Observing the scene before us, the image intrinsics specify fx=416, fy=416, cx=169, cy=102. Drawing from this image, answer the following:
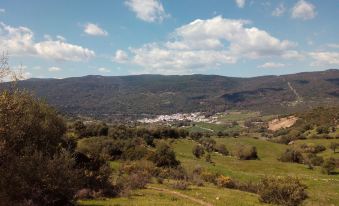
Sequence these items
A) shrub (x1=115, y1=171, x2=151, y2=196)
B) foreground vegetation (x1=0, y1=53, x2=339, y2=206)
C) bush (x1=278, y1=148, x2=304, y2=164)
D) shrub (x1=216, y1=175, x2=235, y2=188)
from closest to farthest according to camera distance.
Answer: foreground vegetation (x1=0, y1=53, x2=339, y2=206), shrub (x1=115, y1=171, x2=151, y2=196), shrub (x1=216, y1=175, x2=235, y2=188), bush (x1=278, y1=148, x2=304, y2=164)

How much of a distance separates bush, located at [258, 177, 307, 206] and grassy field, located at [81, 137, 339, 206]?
3.68 ft

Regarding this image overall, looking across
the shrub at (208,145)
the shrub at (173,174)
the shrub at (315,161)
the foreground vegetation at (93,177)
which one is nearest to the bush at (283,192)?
the foreground vegetation at (93,177)

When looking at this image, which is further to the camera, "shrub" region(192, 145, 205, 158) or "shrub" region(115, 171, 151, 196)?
"shrub" region(192, 145, 205, 158)

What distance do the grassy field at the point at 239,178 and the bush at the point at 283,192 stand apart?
44.1 inches

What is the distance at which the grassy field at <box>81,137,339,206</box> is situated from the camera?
30.8m

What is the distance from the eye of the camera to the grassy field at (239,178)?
101 ft

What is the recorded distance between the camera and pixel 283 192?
33406mm

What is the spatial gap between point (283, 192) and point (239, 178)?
1116 inches

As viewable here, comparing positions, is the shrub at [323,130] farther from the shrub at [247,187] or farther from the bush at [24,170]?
the bush at [24,170]

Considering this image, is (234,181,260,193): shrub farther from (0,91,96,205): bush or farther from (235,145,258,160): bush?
(235,145,258,160): bush

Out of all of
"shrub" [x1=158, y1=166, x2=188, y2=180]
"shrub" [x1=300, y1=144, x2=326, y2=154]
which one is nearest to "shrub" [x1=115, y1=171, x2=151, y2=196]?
"shrub" [x1=158, y1=166, x2=188, y2=180]

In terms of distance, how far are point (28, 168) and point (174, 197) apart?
572 inches

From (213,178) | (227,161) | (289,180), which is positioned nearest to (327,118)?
(227,161)

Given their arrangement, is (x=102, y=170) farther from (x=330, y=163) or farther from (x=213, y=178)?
(x=330, y=163)
